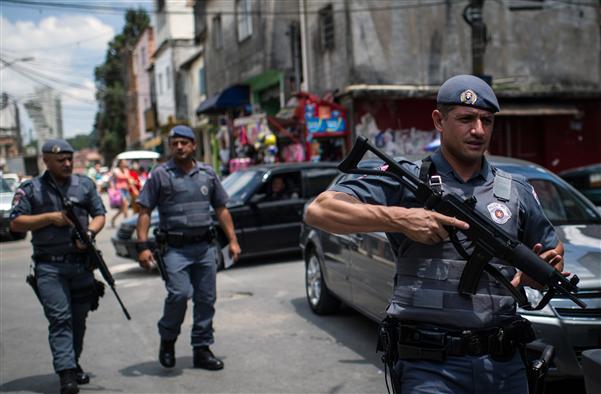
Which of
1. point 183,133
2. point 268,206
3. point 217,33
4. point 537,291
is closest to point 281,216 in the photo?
point 268,206

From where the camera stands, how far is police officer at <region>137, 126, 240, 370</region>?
192 inches

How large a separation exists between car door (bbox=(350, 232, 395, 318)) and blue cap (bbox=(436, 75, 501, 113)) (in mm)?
2371

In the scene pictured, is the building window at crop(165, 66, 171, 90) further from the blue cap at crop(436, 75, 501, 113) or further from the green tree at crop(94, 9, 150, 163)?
the blue cap at crop(436, 75, 501, 113)

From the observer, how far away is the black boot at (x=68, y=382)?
4.42 metres

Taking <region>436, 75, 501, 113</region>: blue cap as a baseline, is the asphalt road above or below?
below

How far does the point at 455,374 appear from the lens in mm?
2279

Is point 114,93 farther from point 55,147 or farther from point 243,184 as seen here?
point 55,147

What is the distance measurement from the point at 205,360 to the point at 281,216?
4.87 metres

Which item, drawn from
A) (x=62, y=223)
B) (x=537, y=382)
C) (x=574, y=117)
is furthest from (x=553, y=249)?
(x=574, y=117)

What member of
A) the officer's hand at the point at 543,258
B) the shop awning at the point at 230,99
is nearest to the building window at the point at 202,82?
the shop awning at the point at 230,99

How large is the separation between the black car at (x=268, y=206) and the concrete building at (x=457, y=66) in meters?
5.16

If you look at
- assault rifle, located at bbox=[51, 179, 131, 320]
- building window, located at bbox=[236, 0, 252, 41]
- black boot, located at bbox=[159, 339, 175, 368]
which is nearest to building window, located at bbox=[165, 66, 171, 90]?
building window, located at bbox=[236, 0, 252, 41]

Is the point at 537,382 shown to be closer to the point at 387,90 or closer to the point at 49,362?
the point at 49,362

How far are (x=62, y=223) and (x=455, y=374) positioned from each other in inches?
130
